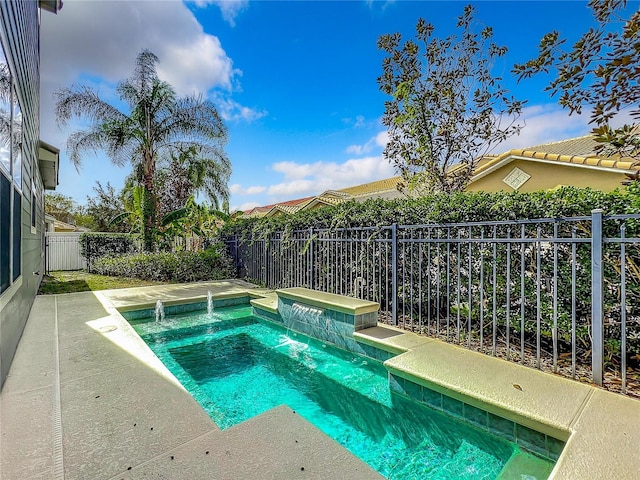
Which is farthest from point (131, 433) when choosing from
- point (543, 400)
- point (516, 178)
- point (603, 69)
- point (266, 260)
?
point (516, 178)

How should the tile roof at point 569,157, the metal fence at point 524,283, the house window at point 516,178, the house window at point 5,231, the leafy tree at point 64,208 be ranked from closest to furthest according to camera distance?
the house window at point 5,231, the metal fence at point 524,283, the tile roof at point 569,157, the house window at point 516,178, the leafy tree at point 64,208

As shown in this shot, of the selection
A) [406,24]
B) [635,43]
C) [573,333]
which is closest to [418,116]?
[406,24]

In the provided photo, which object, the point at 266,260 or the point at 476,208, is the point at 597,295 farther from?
the point at 266,260

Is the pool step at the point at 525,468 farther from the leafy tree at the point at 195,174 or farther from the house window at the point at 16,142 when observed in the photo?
the leafy tree at the point at 195,174

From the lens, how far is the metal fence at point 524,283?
3.41m

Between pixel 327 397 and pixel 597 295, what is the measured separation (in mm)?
3223

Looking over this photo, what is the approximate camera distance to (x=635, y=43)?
290cm

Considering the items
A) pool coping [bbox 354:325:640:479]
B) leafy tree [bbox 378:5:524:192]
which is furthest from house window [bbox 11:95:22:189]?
leafy tree [bbox 378:5:524:192]

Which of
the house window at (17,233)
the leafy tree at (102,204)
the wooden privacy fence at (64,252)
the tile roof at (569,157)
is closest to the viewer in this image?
the house window at (17,233)

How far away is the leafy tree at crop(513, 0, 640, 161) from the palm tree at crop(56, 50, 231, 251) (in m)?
13.5

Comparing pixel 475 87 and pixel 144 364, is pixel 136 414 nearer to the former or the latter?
pixel 144 364

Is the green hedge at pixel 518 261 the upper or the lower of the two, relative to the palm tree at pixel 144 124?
lower

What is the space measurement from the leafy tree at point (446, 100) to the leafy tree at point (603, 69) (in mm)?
5493

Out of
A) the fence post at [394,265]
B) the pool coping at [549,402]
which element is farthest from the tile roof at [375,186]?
the pool coping at [549,402]
